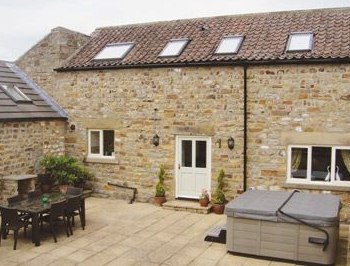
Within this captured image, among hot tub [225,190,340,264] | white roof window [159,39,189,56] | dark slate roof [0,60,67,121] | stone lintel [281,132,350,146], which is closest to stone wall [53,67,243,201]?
dark slate roof [0,60,67,121]

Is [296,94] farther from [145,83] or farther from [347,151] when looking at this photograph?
[145,83]

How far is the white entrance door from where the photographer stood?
41.9ft

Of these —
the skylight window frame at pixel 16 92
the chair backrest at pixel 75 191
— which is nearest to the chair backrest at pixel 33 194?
the chair backrest at pixel 75 191

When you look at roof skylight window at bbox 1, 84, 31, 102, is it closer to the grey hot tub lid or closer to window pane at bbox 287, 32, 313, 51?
the grey hot tub lid

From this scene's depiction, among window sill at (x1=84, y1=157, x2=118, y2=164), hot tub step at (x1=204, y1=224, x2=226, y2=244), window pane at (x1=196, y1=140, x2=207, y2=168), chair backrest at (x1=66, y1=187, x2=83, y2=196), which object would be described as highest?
window pane at (x1=196, y1=140, x2=207, y2=168)

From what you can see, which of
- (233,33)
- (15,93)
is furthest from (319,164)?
(15,93)

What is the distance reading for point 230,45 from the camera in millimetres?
12797

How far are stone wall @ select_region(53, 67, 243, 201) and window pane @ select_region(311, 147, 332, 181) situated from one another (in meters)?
2.12

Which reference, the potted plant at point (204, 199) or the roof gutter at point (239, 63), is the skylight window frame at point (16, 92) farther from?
the potted plant at point (204, 199)

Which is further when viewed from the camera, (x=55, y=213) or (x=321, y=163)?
(x=321, y=163)

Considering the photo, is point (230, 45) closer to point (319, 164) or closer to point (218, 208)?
point (319, 164)

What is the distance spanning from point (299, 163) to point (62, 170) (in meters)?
7.55

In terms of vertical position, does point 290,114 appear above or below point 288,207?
above

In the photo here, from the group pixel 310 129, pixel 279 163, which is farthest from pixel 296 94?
pixel 279 163
